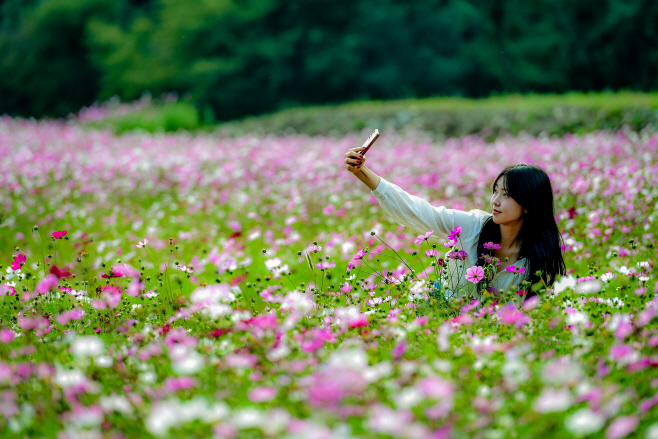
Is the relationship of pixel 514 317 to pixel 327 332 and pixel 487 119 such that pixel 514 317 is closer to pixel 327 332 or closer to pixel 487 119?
pixel 327 332

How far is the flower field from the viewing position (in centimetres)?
129

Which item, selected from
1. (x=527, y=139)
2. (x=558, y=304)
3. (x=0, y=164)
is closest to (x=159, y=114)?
(x=0, y=164)

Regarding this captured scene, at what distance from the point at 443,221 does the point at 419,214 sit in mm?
Result: 137

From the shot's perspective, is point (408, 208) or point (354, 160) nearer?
point (354, 160)

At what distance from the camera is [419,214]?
2631 mm

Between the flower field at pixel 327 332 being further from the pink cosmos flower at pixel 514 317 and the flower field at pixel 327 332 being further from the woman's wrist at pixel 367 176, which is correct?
the woman's wrist at pixel 367 176

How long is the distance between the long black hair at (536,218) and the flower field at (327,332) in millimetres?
227

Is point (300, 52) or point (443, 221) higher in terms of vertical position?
point (300, 52)

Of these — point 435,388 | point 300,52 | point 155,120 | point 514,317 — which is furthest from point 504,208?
point 300,52

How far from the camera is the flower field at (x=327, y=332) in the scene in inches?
50.6

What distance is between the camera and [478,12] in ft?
83.1

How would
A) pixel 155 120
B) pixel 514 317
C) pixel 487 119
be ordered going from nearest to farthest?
1. pixel 514 317
2. pixel 487 119
3. pixel 155 120

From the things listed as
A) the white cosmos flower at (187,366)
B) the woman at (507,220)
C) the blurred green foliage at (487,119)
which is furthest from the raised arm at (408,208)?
the blurred green foliage at (487,119)

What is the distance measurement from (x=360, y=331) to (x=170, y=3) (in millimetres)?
24685
